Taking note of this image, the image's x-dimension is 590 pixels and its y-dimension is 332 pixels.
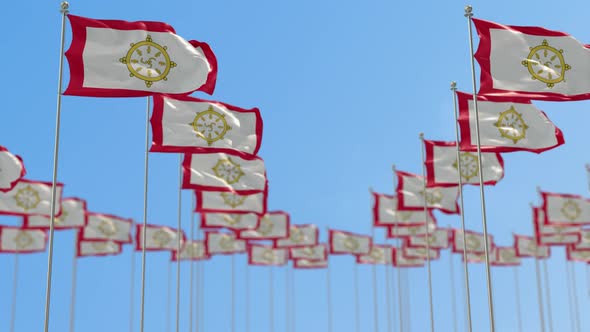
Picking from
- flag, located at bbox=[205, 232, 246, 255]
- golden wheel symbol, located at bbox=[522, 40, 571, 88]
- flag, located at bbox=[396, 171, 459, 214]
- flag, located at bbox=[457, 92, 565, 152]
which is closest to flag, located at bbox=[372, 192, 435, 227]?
flag, located at bbox=[396, 171, 459, 214]

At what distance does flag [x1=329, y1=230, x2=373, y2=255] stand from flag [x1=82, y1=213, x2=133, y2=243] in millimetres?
10351

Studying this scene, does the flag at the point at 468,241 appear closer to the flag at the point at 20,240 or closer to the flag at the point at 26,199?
the flag at the point at 20,240

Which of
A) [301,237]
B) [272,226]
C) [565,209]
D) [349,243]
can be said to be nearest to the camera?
[565,209]

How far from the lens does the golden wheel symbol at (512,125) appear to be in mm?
19344

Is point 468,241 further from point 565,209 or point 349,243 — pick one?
point 565,209

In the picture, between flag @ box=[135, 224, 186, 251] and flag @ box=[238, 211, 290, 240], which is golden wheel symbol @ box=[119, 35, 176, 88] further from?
flag @ box=[135, 224, 186, 251]

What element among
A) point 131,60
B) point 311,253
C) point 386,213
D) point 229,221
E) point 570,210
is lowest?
point 311,253

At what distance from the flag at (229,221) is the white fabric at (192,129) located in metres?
10.9

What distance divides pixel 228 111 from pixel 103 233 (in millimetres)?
19814

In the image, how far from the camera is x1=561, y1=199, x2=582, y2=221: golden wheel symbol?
3472 cm

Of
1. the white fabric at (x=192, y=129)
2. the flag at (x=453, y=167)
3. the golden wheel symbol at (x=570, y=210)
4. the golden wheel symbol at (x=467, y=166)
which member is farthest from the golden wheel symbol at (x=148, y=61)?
the golden wheel symbol at (x=570, y=210)

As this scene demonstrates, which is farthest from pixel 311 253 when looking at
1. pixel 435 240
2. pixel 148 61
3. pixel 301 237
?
pixel 148 61

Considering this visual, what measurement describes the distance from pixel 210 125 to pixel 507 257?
3657 cm

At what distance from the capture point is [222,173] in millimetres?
22625
